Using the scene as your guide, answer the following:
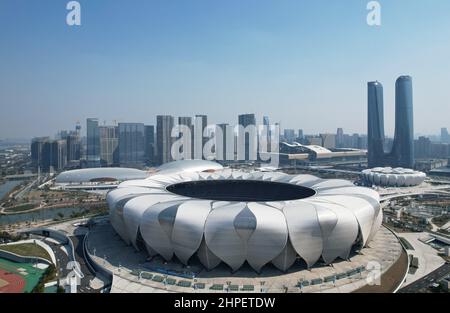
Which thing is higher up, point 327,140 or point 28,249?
point 327,140

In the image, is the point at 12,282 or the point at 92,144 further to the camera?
the point at 92,144

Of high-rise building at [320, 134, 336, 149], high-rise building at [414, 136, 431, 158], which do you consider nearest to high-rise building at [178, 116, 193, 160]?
high-rise building at [320, 134, 336, 149]

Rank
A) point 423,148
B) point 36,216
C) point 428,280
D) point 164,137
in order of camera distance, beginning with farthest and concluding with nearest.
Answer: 1. point 423,148
2. point 164,137
3. point 36,216
4. point 428,280

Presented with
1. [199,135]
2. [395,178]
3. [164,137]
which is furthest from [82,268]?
[199,135]

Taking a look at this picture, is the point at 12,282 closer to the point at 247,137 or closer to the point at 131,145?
the point at 247,137

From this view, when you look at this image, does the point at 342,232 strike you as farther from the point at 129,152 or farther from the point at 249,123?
the point at 129,152

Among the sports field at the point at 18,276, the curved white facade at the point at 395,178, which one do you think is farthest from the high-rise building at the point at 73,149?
the curved white facade at the point at 395,178

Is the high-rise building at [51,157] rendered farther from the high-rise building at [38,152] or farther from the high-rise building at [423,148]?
the high-rise building at [423,148]
